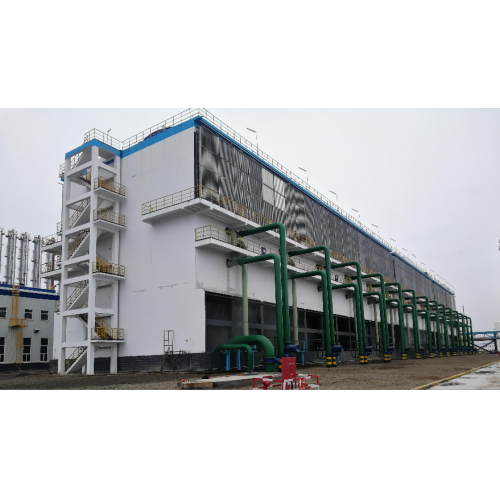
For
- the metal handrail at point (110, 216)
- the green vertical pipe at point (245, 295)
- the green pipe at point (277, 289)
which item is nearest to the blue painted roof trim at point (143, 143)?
the metal handrail at point (110, 216)

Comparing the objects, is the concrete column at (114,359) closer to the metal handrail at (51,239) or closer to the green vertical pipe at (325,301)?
the metal handrail at (51,239)

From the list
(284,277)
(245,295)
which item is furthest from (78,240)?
(284,277)

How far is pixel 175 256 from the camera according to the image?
27.7 meters

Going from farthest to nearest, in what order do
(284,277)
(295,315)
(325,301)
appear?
(295,315)
(325,301)
(284,277)

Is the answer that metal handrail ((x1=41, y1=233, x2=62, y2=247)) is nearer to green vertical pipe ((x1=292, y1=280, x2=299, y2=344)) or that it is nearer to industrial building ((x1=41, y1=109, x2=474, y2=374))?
industrial building ((x1=41, y1=109, x2=474, y2=374))

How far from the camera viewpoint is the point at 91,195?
29750 mm

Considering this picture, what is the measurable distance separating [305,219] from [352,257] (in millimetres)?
11126

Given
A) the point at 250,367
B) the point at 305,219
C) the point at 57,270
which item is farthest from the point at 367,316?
the point at 57,270

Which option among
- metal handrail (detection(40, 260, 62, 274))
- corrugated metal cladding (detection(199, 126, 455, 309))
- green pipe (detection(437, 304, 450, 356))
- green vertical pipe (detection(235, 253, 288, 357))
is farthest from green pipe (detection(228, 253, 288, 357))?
green pipe (detection(437, 304, 450, 356))

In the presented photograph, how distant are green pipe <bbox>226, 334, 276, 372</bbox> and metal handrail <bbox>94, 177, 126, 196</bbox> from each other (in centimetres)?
1266

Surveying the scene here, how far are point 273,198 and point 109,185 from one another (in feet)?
39.1

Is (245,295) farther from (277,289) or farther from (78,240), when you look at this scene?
(78,240)

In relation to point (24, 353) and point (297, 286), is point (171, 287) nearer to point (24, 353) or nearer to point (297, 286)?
point (297, 286)

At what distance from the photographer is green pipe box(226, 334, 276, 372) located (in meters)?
24.7
